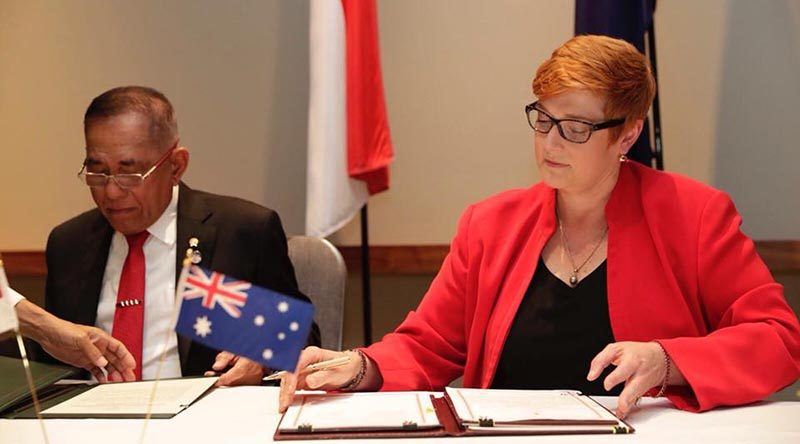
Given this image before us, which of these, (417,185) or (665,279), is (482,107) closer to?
(417,185)

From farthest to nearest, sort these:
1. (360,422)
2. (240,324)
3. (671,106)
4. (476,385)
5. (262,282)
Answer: (671,106), (262,282), (476,385), (360,422), (240,324)

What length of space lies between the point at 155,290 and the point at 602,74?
143 centimetres

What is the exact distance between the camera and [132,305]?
2582 mm

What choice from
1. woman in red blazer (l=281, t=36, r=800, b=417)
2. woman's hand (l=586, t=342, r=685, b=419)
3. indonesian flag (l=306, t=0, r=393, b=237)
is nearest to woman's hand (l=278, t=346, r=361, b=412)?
woman in red blazer (l=281, t=36, r=800, b=417)

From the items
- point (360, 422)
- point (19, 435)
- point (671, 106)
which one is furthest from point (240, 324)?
point (671, 106)

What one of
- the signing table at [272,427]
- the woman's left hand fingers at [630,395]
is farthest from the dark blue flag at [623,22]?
the woman's left hand fingers at [630,395]

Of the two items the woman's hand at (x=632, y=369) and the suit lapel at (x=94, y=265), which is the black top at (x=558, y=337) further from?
the suit lapel at (x=94, y=265)

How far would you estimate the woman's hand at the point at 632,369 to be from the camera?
165 cm

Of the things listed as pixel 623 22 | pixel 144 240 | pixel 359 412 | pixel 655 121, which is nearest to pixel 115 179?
pixel 144 240

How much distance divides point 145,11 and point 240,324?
3000 millimetres

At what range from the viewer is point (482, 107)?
397cm

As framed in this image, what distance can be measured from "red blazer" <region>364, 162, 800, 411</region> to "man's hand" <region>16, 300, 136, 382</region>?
64 cm

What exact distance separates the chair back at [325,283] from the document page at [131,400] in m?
0.79

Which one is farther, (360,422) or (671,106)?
(671,106)
